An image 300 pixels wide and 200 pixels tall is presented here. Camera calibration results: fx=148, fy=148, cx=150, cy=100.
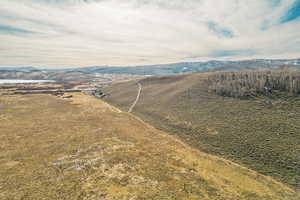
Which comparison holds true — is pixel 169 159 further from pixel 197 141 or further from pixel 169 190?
pixel 197 141

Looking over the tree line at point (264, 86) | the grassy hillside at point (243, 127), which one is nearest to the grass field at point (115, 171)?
the grassy hillside at point (243, 127)

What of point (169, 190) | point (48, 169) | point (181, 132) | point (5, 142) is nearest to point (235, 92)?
point (181, 132)

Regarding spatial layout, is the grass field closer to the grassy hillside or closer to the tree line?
the grassy hillside

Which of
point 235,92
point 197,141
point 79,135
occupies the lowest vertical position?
point 197,141

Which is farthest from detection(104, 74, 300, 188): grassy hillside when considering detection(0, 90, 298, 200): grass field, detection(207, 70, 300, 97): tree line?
detection(0, 90, 298, 200): grass field

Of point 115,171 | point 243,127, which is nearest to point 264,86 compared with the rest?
point 243,127
